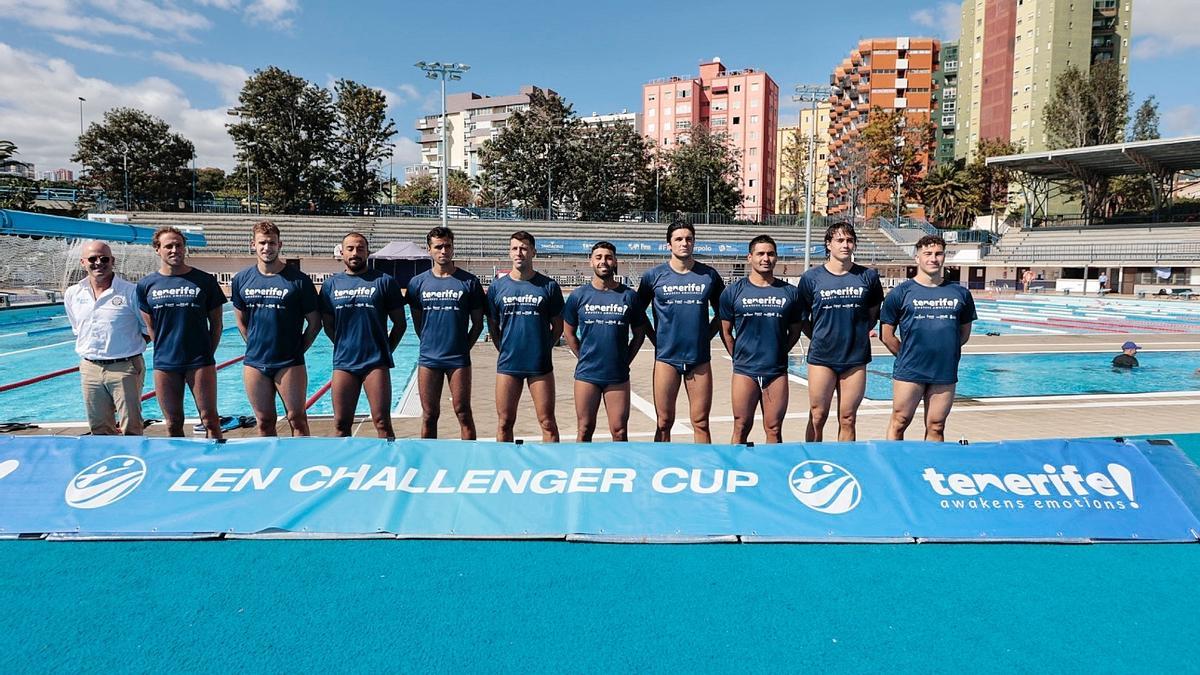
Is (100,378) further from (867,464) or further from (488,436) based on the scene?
(867,464)

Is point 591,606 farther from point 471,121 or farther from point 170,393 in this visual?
point 471,121

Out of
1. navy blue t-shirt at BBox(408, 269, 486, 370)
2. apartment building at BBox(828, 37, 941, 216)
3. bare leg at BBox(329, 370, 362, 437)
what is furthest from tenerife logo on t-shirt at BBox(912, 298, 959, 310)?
apartment building at BBox(828, 37, 941, 216)

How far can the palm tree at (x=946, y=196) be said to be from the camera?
59125 millimetres

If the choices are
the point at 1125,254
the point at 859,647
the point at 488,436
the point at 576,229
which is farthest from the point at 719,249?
the point at 859,647

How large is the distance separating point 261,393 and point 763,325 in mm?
3839

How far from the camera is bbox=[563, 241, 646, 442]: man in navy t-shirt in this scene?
16.3 ft

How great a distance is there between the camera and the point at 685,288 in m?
5.05

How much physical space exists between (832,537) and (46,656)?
3817mm

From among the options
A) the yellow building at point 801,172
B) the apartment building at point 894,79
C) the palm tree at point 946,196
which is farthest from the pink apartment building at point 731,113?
the palm tree at point 946,196

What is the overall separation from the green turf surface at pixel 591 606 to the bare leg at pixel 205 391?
1499 mm

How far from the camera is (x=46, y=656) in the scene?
2.80 m

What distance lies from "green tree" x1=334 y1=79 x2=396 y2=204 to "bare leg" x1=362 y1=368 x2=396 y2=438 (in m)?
52.9

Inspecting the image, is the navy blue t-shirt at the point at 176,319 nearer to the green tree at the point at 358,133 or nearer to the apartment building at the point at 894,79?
the green tree at the point at 358,133

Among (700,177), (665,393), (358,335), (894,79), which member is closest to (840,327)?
(665,393)
